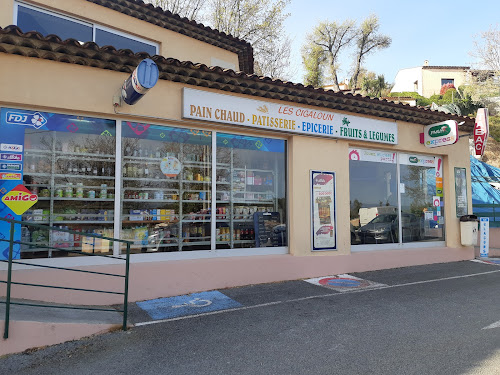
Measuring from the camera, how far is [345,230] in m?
7.84

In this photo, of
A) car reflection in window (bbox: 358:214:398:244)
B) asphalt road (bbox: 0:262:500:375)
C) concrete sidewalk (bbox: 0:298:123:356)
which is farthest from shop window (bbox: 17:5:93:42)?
car reflection in window (bbox: 358:214:398:244)

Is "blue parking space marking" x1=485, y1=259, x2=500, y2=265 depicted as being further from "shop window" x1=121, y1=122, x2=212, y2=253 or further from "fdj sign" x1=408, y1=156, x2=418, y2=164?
"shop window" x1=121, y1=122, x2=212, y2=253

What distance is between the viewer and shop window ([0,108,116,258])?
522 centimetres

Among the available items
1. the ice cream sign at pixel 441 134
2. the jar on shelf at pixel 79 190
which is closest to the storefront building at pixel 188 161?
the jar on shelf at pixel 79 190

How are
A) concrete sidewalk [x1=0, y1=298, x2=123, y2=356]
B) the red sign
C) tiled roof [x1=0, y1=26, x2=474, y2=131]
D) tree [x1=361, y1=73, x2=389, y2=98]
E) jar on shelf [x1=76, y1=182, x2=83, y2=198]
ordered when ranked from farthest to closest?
1. tree [x1=361, y1=73, x2=389, y2=98]
2. the red sign
3. jar on shelf [x1=76, y1=182, x2=83, y2=198]
4. tiled roof [x1=0, y1=26, x2=474, y2=131]
5. concrete sidewalk [x1=0, y1=298, x2=123, y2=356]

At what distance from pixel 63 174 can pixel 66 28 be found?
12.3 feet

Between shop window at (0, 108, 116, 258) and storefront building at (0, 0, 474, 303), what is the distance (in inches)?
0.8

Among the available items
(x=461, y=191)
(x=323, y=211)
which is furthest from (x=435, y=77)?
(x=323, y=211)

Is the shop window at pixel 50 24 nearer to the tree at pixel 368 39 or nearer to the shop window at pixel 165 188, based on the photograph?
the shop window at pixel 165 188

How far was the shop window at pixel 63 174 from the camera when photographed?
5.22 metres

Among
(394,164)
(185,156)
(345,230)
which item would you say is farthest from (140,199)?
(394,164)

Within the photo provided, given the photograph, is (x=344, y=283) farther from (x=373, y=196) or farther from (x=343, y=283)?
(x=373, y=196)

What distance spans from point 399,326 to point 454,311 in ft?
4.11

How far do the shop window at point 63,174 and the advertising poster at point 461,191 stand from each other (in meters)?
8.93
